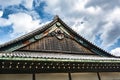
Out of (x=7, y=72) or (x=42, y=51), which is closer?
(x=7, y=72)

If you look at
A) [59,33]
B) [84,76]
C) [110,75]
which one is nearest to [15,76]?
[84,76]

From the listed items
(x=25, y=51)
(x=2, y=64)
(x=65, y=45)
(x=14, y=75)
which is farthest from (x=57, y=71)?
(x=65, y=45)

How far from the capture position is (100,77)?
37.6ft

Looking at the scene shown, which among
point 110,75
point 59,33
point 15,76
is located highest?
point 59,33

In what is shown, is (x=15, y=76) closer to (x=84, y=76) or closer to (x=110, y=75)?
(x=84, y=76)

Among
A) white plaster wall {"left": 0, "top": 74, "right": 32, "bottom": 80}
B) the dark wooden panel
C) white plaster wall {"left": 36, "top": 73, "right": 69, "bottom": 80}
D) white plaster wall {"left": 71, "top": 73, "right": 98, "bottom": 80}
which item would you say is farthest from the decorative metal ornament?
white plaster wall {"left": 0, "top": 74, "right": 32, "bottom": 80}

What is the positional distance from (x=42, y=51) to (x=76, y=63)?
4.30 m

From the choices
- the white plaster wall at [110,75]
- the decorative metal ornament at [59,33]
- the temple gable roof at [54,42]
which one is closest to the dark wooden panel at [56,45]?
the temple gable roof at [54,42]

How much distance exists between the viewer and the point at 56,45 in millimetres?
14164

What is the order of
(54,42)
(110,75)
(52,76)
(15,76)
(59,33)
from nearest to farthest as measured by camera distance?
(15,76) → (52,76) → (110,75) → (54,42) → (59,33)

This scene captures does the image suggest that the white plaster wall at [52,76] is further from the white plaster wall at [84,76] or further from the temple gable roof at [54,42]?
the temple gable roof at [54,42]

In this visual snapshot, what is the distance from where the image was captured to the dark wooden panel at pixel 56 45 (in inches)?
525

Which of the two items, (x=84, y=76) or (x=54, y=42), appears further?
(x=54, y=42)

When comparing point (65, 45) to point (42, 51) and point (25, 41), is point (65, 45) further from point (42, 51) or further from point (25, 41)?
point (25, 41)
